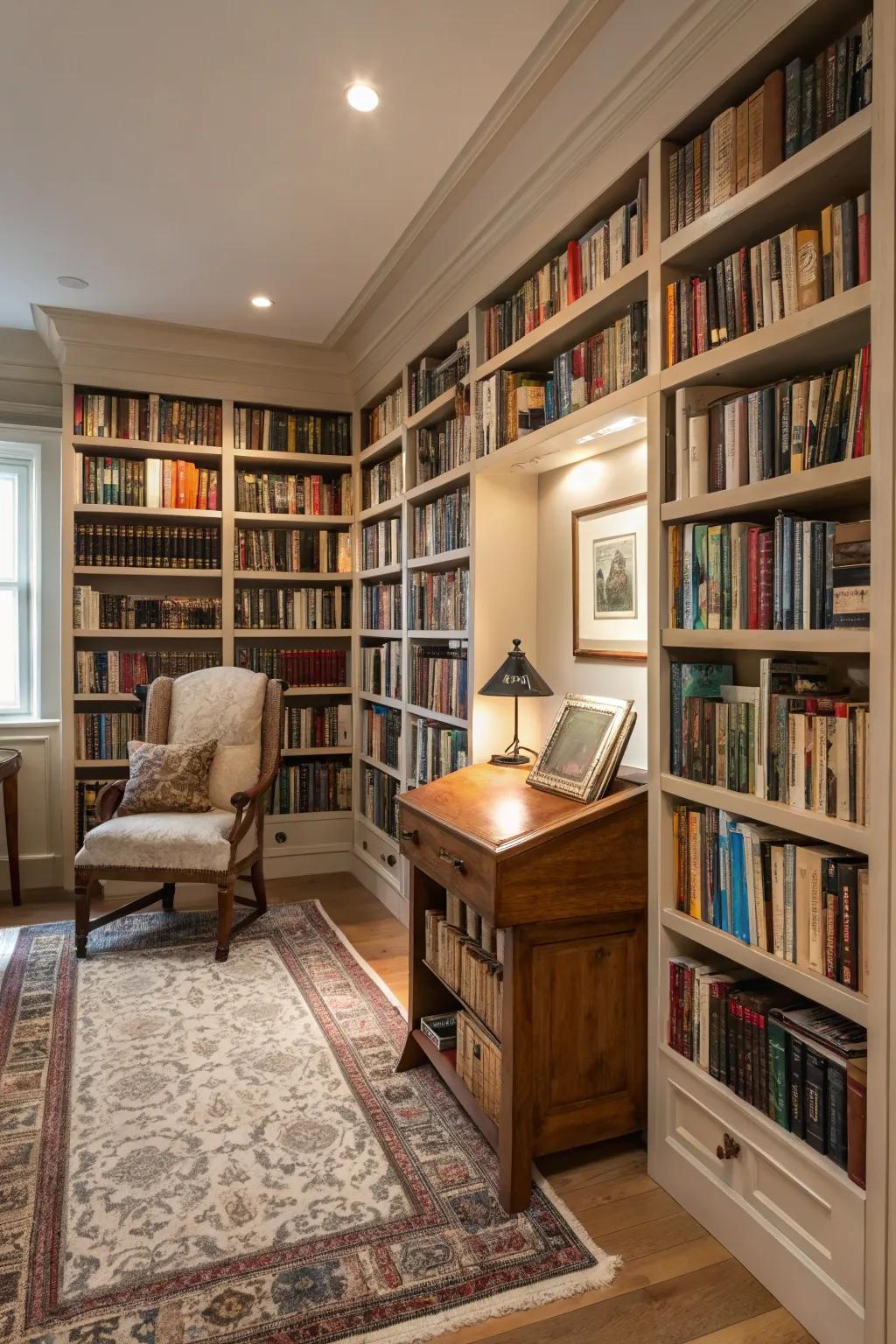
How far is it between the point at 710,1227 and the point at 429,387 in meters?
2.94

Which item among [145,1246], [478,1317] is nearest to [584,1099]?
[478,1317]

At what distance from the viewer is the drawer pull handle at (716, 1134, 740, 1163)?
5.59 ft

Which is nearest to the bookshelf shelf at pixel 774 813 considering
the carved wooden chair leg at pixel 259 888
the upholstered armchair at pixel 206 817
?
the upholstered armchair at pixel 206 817

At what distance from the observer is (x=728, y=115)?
1.71m

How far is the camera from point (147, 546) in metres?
4.18

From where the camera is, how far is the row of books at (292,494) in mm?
4355

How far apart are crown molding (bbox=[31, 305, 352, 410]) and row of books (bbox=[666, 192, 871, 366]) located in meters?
2.82

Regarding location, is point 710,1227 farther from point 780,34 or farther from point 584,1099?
point 780,34

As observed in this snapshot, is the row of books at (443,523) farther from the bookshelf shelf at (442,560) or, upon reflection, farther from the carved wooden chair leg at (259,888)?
the carved wooden chair leg at (259,888)

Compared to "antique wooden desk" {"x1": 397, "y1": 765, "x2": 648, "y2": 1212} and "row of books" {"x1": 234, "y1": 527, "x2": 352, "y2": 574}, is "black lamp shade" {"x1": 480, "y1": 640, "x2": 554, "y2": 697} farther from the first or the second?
"row of books" {"x1": 234, "y1": 527, "x2": 352, "y2": 574}

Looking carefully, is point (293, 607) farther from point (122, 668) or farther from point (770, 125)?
point (770, 125)

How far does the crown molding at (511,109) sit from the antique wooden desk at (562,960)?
1779mm

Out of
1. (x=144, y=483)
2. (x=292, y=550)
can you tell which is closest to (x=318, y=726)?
(x=292, y=550)

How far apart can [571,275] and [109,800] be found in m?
2.73
